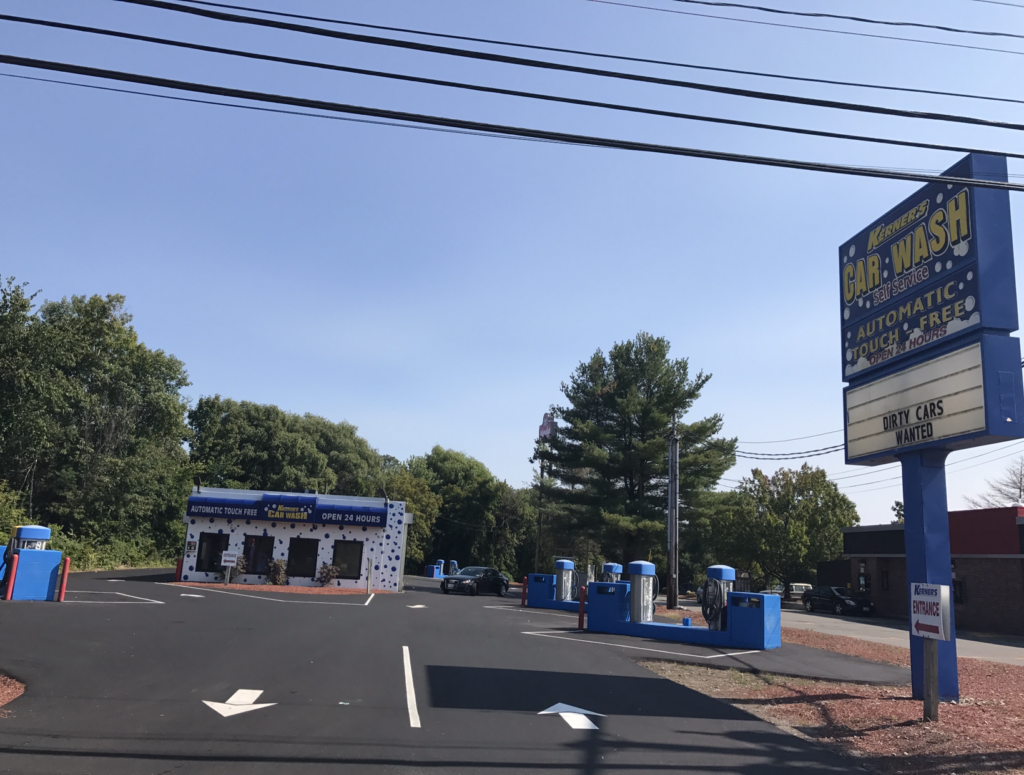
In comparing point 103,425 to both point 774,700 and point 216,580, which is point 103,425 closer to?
point 216,580

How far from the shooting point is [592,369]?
151ft

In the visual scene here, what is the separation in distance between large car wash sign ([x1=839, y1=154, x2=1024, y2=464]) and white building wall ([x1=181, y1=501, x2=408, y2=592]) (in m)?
24.9

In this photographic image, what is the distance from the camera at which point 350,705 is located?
949 cm

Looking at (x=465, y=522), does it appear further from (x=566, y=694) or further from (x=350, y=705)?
(x=350, y=705)

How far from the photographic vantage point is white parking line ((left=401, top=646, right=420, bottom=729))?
8.79 meters

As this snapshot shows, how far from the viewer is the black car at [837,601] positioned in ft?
123

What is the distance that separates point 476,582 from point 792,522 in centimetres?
2440

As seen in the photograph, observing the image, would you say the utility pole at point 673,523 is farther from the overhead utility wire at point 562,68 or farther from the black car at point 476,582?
the overhead utility wire at point 562,68

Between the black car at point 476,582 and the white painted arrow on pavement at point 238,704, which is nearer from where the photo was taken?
the white painted arrow on pavement at point 238,704

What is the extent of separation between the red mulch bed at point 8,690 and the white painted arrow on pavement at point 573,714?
655 cm

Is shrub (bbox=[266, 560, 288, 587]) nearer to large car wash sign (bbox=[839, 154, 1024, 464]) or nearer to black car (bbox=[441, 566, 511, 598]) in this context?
black car (bbox=[441, 566, 511, 598])

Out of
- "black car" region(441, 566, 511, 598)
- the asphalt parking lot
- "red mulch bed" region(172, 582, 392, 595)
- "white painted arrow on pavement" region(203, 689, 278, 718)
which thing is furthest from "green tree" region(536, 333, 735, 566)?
"white painted arrow on pavement" region(203, 689, 278, 718)

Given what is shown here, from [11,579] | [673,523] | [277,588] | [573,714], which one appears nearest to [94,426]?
[277,588]

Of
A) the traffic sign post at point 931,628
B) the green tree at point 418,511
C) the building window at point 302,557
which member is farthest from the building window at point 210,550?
the traffic sign post at point 931,628
